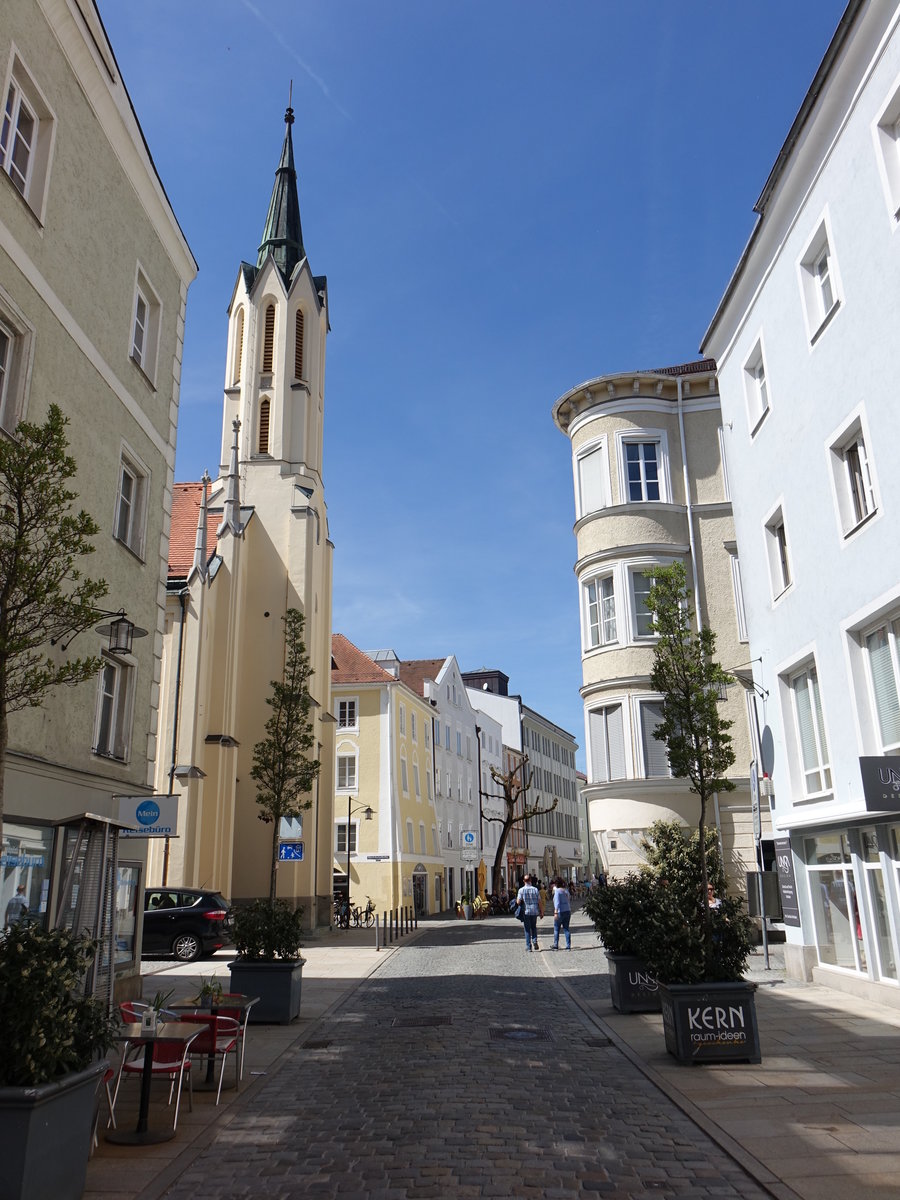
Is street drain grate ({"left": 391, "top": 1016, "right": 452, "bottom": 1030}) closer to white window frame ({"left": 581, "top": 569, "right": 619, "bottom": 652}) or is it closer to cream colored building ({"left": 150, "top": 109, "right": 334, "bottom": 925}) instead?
cream colored building ({"left": 150, "top": 109, "right": 334, "bottom": 925})

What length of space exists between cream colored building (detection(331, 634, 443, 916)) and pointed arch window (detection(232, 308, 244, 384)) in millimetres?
16019

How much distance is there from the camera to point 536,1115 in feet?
25.8

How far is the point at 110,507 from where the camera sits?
568 inches

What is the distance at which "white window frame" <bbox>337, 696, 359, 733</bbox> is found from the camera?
47.1 m

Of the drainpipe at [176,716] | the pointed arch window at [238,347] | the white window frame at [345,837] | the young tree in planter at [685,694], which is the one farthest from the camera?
the white window frame at [345,837]

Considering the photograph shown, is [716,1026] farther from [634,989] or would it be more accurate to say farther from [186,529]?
[186,529]

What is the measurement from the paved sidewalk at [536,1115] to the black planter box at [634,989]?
0.21 meters

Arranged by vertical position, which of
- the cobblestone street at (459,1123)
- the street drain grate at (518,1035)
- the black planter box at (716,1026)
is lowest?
the cobblestone street at (459,1123)

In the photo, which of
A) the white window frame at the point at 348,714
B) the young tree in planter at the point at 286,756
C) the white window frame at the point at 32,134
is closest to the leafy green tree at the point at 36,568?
the white window frame at the point at 32,134

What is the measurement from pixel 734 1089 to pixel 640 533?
757 inches

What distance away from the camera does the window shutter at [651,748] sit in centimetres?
2494

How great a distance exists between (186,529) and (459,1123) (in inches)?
1183

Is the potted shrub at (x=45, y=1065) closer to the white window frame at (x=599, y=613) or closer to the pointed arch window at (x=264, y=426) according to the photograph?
the white window frame at (x=599, y=613)

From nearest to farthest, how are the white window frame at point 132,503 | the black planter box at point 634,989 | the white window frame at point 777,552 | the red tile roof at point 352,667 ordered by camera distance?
the black planter box at point 634,989, the white window frame at point 132,503, the white window frame at point 777,552, the red tile roof at point 352,667
